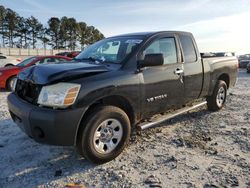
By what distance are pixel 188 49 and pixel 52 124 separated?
126 inches

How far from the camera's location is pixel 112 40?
5117 mm

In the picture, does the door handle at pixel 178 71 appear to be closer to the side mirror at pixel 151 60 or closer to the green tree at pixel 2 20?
the side mirror at pixel 151 60

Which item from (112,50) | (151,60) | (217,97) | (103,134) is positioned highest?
(112,50)

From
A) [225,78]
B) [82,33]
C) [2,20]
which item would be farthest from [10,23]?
[225,78]

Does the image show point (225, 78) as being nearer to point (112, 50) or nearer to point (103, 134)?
point (112, 50)

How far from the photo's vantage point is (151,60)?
13.9 ft

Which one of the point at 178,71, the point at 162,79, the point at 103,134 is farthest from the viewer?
the point at 178,71

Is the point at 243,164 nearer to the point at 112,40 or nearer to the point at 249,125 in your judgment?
the point at 249,125

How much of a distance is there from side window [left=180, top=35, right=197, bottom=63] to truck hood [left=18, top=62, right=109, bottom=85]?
6.31 ft

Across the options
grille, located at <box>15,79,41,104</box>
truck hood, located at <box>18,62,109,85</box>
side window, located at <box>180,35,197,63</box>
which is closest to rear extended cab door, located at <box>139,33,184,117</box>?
side window, located at <box>180,35,197,63</box>

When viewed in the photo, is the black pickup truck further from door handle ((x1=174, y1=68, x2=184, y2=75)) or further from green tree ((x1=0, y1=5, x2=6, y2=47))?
green tree ((x1=0, y1=5, x2=6, y2=47))

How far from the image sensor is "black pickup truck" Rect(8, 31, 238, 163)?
349cm

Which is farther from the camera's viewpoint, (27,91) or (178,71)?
(178,71)

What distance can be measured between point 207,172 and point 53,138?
6.63 feet
